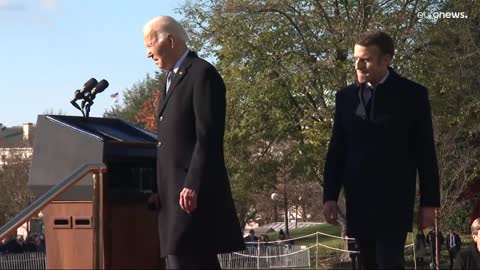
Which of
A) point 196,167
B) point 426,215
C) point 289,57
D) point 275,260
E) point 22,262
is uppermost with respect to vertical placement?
point 289,57

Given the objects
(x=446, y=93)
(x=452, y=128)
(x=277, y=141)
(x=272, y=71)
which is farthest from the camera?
(x=277, y=141)

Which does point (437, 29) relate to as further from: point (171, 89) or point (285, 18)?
point (171, 89)

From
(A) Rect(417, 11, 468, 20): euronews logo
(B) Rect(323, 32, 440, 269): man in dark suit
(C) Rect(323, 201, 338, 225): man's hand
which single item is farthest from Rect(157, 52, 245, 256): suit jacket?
(A) Rect(417, 11, 468, 20): euronews logo

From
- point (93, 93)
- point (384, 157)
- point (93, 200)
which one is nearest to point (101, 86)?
point (93, 93)

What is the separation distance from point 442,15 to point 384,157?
89.4 ft

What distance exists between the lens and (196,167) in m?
5.12

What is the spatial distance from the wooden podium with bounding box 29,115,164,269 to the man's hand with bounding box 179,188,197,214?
1.45 m

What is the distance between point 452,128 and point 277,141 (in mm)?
9561

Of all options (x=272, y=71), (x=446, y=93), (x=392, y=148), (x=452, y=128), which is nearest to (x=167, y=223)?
(x=392, y=148)

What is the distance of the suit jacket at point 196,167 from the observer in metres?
5.16

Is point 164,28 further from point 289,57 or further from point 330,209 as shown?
point 289,57

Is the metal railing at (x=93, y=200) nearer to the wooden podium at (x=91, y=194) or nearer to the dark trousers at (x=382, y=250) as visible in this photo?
the wooden podium at (x=91, y=194)

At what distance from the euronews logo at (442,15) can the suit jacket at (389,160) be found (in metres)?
26.6

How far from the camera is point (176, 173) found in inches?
208
